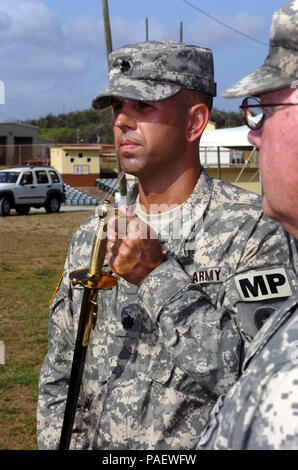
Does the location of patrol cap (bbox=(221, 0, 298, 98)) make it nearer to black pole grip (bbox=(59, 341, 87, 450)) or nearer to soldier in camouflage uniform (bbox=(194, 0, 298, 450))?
soldier in camouflage uniform (bbox=(194, 0, 298, 450))

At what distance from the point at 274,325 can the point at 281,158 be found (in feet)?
1.05

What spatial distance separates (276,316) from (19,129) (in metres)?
60.3

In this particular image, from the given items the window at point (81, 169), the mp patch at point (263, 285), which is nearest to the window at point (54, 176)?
the window at point (81, 169)

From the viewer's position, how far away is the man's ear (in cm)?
243

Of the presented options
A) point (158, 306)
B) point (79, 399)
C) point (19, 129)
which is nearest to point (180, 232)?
point (158, 306)

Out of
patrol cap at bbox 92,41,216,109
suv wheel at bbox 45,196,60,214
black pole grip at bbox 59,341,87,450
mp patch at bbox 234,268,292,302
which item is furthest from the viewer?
suv wheel at bbox 45,196,60,214

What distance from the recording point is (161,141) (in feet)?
7.69

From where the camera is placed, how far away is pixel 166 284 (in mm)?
1991

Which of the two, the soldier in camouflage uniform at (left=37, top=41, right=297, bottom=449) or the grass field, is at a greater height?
the soldier in camouflage uniform at (left=37, top=41, right=297, bottom=449)

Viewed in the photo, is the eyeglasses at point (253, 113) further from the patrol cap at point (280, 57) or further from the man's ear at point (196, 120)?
the man's ear at point (196, 120)

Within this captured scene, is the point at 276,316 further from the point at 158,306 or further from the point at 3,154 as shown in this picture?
the point at 3,154

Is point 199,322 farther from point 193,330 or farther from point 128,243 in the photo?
point 128,243

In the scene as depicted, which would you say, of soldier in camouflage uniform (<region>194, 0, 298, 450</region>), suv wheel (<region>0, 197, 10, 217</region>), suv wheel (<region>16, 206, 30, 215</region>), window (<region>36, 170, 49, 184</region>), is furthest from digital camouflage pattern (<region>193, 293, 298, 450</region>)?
window (<region>36, 170, 49, 184</region>)

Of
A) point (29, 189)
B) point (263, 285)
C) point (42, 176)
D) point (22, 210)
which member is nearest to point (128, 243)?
point (263, 285)
